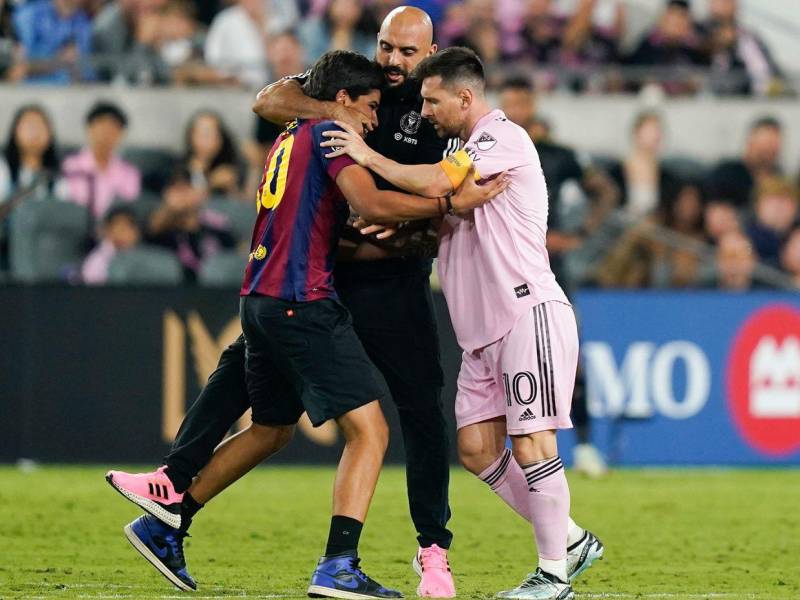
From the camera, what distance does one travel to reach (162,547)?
21.2ft

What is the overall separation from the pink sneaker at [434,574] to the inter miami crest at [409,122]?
1769 mm

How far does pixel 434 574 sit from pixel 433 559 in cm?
9

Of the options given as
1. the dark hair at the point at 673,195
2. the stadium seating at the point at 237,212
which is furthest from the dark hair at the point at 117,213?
the dark hair at the point at 673,195

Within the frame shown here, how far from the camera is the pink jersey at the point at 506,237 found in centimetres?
618

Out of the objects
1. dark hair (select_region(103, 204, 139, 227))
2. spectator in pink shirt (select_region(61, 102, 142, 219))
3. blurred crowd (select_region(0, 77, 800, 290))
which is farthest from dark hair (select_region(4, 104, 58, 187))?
dark hair (select_region(103, 204, 139, 227))

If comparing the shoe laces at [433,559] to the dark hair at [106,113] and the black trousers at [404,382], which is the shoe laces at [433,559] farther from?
the dark hair at [106,113]

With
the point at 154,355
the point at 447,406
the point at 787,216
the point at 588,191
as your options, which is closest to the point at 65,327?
the point at 154,355

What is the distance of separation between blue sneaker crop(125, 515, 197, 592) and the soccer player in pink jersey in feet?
4.27

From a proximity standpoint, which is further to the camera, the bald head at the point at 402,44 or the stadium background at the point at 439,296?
the stadium background at the point at 439,296

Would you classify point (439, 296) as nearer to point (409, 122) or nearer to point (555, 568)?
point (409, 122)

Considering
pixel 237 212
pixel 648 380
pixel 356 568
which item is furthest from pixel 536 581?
pixel 237 212

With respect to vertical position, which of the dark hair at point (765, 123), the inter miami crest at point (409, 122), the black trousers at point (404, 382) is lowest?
the black trousers at point (404, 382)

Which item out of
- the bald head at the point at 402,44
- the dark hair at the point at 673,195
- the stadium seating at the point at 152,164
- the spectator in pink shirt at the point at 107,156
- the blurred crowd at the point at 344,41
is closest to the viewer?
the bald head at the point at 402,44

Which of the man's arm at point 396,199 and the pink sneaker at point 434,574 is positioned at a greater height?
the man's arm at point 396,199
